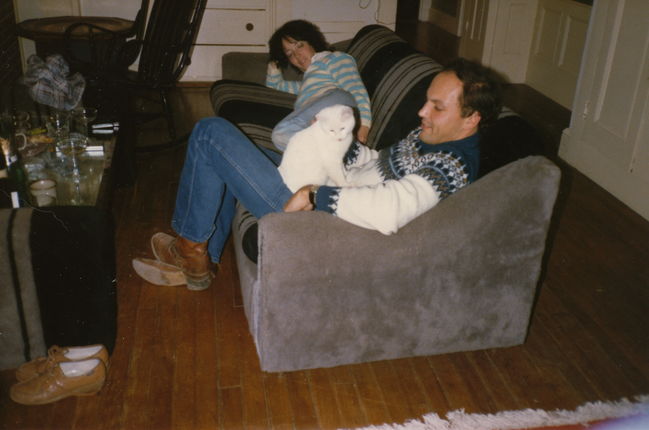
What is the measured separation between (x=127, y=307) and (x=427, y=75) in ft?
4.71

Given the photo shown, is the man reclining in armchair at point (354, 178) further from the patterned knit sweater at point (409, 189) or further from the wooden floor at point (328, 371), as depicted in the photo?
the wooden floor at point (328, 371)

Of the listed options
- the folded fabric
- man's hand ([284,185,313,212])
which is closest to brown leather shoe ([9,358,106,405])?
man's hand ([284,185,313,212])

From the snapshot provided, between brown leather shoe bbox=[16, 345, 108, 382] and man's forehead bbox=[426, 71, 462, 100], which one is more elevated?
man's forehead bbox=[426, 71, 462, 100]

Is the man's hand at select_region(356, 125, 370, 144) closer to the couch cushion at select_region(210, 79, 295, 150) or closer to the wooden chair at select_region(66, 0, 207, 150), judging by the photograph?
the couch cushion at select_region(210, 79, 295, 150)

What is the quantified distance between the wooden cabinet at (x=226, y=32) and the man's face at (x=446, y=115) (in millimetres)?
3424

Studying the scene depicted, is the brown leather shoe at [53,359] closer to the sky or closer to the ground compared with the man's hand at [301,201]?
closer to the ground

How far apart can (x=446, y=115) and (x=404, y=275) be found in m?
A: 0.47

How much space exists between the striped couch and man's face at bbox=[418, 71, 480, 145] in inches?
2.9

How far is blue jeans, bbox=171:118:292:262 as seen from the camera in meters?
1.79

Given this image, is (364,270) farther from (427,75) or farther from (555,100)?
(555,100)

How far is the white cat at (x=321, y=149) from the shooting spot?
5.38 ft

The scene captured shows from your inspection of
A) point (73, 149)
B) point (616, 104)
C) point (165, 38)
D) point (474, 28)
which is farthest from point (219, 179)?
point (474, 28)

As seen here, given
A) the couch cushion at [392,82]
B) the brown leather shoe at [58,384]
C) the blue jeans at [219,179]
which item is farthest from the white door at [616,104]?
the brown leather shoe at [58,384]

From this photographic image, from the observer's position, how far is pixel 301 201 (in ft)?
5.30
